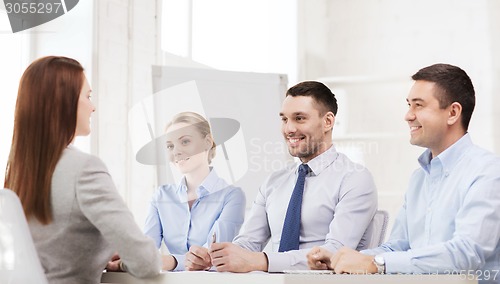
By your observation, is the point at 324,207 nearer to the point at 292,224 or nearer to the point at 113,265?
the point at 292,224

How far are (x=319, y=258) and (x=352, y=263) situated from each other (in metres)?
0.21

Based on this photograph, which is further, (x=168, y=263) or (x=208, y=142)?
(x=208, y=142)

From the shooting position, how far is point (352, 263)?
5.39ft

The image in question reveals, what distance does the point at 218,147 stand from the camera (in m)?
3.90

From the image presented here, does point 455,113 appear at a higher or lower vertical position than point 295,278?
higher

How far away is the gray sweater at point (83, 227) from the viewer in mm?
1529

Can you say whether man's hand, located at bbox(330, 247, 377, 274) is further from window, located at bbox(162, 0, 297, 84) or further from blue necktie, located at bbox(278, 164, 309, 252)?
window, located at bbox(162, 0, 297, 84)

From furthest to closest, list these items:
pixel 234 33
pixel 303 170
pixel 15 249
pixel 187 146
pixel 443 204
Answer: pixel 234 33 → pixel 187 146 → pixel 303 170 → pixel 443 204 → pixel 15 249

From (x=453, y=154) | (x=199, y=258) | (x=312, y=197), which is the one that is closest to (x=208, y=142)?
(x=312, y=197)

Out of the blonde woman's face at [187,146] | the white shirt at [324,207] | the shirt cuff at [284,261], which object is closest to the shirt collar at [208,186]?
the blonde woman's face at [187,146]

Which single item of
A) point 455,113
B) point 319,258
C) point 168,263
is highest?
point 455,113

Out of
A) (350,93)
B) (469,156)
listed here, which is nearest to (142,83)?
(350,93)

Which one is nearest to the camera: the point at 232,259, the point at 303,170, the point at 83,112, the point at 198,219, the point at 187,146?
the point at 83,112

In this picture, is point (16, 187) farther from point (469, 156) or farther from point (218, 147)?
point (218, 147)
